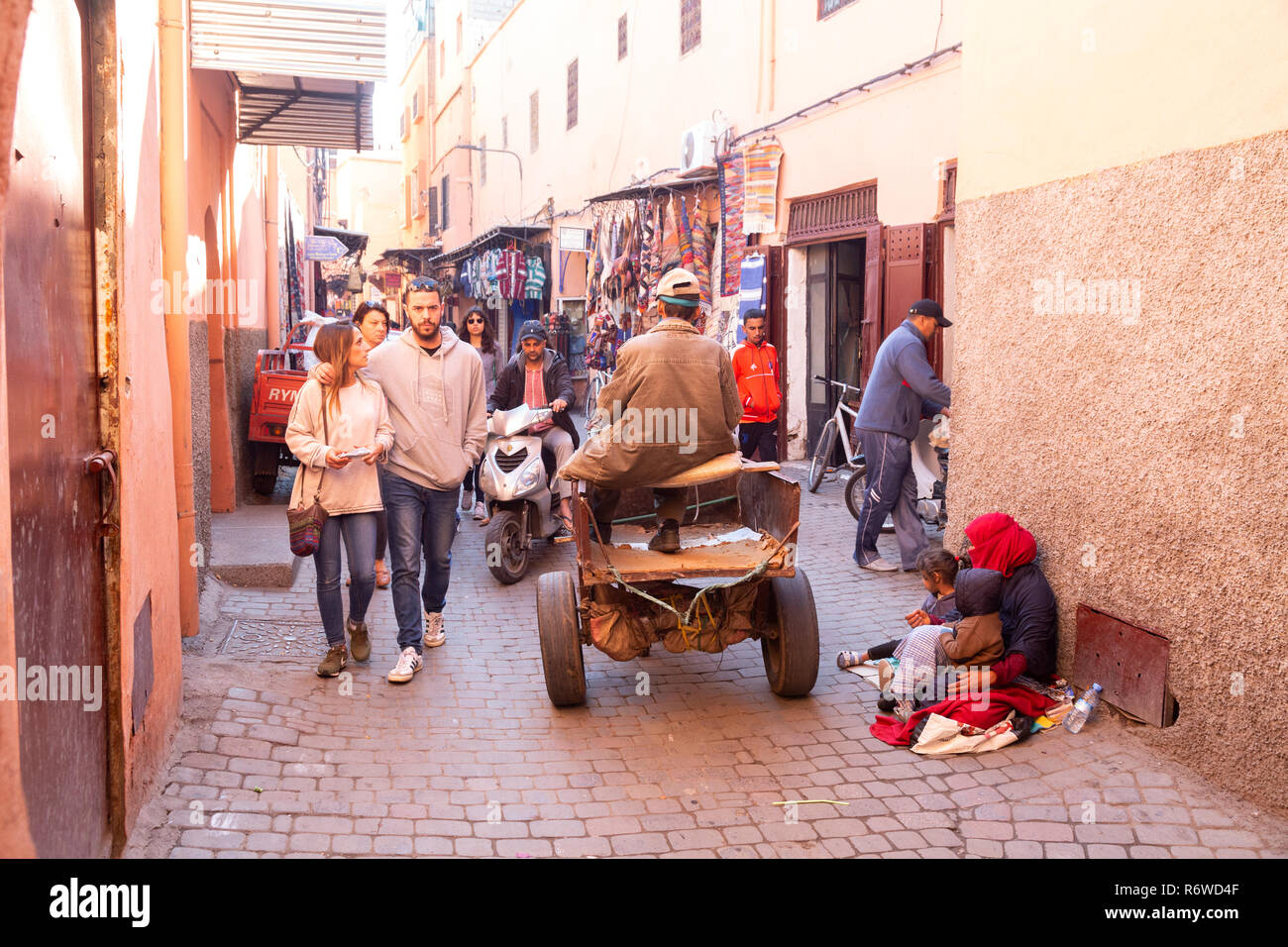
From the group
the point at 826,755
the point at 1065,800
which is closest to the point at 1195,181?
the point at 1065,800

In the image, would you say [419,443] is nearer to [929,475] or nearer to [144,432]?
[144,432]

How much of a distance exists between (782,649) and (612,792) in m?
1.30

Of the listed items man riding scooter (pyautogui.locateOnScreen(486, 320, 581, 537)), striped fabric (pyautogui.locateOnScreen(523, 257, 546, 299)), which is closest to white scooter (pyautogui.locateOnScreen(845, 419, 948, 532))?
man riding scooter (pyautogui.locateOnScreen(486, 320, 581, 537))

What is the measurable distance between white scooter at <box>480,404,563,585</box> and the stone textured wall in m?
3.59

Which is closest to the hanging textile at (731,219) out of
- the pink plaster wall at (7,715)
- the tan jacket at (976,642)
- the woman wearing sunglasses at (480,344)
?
the woman wearing sunglasses at (480,344)

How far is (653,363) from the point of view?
525 cm

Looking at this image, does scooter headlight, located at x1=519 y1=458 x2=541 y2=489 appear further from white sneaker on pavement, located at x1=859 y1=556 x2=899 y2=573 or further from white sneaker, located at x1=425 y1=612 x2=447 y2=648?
white sneaker on pavement, located at x1=859 y1=556 x2=899 y2=573

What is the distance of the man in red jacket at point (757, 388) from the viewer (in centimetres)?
941

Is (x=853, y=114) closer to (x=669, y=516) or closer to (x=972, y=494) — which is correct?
(x=972, y=494)

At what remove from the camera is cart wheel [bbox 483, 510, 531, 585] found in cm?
791

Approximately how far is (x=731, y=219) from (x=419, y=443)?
8505 mm

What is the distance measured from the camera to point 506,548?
796cm

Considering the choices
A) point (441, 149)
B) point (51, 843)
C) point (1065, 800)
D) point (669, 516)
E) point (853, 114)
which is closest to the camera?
point (51, 843)

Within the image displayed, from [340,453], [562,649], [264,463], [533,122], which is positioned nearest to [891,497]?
[562,649]
